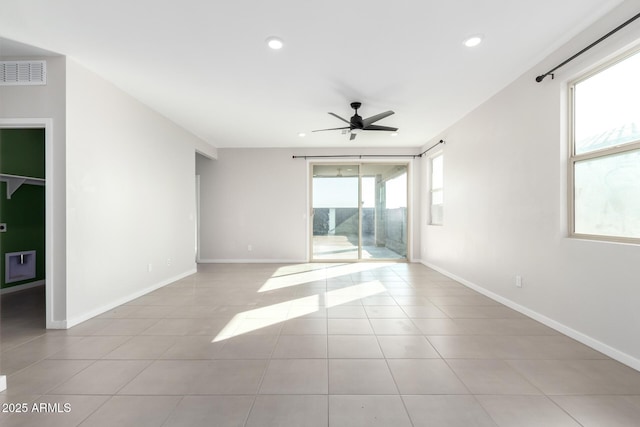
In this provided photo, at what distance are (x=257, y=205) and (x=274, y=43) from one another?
14.5 ft

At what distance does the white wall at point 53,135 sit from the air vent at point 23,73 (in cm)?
4

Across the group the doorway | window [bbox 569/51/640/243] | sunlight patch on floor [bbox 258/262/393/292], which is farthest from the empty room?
the doorway

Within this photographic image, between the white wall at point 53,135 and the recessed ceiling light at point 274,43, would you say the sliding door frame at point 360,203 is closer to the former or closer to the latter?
the recessed ceiling light at point 274,43

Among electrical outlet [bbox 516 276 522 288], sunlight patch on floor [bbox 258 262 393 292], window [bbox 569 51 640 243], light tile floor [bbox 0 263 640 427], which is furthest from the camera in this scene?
sunlight patch on floor [bbox 258 262 393 292]

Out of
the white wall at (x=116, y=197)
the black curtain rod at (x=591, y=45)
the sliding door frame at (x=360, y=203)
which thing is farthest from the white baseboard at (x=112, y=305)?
the black curtain rod at (x=591, y=45)

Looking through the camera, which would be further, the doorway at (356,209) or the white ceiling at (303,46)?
the doorway at (356,209)

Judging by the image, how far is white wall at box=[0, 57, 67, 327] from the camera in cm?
274

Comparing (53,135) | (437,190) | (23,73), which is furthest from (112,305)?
(437,190)

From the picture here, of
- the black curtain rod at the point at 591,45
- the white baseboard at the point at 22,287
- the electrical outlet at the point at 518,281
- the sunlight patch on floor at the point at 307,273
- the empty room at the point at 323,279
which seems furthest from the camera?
the sunlight patch on floor at the point at 307,273

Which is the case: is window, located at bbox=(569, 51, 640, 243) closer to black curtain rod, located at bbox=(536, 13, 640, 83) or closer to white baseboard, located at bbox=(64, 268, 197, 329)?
black curtain rod, located at bbox=(536, 13, 640, 83)

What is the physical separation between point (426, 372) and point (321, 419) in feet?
2.92

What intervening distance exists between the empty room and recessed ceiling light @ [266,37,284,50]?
11cm

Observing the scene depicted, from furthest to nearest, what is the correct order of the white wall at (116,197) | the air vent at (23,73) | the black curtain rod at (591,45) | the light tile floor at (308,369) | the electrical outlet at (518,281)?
the electrical outlet at (518,281)
the white wall at (116,197)
the air vent at (23,73)
the black curtain rod at (591,45)
the light tile floor at (308,369)

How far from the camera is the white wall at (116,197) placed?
9.40 feet
